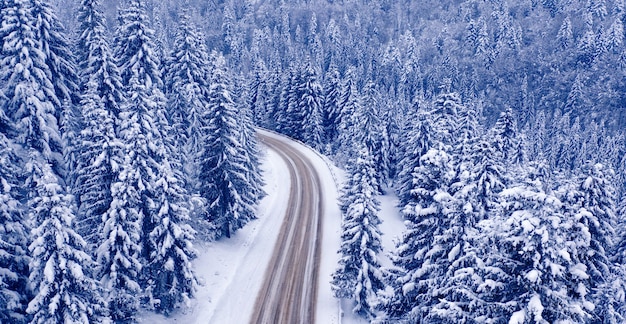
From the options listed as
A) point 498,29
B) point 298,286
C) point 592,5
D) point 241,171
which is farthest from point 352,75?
point 592,5

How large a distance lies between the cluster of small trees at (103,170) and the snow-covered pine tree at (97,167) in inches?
3.2

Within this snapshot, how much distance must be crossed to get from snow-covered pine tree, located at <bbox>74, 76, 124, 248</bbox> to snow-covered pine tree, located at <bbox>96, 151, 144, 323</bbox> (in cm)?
118

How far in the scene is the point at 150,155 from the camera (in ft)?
90.8

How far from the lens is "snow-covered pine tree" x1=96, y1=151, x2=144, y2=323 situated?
2300 cm

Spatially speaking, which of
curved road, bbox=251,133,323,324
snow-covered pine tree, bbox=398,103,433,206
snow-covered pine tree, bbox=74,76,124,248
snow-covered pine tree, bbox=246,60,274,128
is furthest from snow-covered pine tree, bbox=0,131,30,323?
snow-covered pine tree, bbox=246,60,274,128

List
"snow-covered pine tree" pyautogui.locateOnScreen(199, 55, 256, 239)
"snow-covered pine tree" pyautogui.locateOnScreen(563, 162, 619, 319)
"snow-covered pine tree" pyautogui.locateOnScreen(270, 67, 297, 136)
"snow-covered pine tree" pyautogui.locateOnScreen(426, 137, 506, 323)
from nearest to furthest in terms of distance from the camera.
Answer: "snow-covered pine tree" pyautogui.locateOnScreen(426, 137, 506, 323) < "snow-covered pine tree" pyautogui.locateOnScreen(563, 162, 619, 319) < "snow-covered pine tree" pyautogui.locateOnScreen(199, 55, 256, 239) < "snow-covered pine tree" pyautogui.locateOnScreen(270, 67, 297, 136)

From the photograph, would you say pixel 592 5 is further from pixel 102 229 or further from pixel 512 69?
pixel 102 229

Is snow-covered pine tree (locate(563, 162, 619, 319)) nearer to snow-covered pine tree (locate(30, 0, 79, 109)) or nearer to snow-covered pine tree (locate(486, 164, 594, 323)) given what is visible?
snow-covered pine tree (locate(486, 164, 594, 323))

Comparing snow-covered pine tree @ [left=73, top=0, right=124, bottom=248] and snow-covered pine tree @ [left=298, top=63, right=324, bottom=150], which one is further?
snow-covered pine tree @ [left=298, top=63, right=324, bottom=150]

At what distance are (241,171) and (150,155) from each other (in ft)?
36.5

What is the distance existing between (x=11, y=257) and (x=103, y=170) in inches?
249

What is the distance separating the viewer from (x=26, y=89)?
102ft

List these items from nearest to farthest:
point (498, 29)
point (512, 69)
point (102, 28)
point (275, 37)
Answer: point (102, 28) → point (512, 69) → point (498, 29) → point (275, 37)

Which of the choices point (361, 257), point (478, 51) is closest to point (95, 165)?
point (361, 257)
